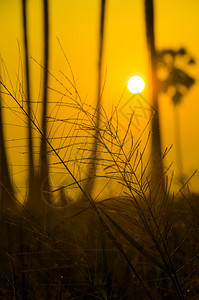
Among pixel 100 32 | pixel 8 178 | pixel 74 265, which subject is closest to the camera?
pixel 74 265

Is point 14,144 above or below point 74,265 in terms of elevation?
above

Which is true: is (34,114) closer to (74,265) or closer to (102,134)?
(102,134)

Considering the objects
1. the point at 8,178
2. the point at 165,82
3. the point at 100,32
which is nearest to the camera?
the point at 8,178

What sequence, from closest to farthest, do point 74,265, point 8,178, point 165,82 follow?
point 74,265 → point 8,178 → point 165,82

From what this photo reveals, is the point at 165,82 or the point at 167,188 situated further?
the point at 165,82

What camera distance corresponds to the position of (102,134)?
120 cm

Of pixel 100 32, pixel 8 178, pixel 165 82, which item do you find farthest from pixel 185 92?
pixel 8 178

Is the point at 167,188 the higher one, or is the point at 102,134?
the point at 102,134

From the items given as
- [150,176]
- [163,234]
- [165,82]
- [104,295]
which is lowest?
[104,295]

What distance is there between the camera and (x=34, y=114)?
1.16m

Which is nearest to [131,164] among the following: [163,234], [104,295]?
[163,234]

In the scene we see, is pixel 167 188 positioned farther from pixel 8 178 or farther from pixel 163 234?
pixel 8 178

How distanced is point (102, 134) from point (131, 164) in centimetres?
10

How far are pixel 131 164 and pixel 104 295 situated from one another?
293 mm
